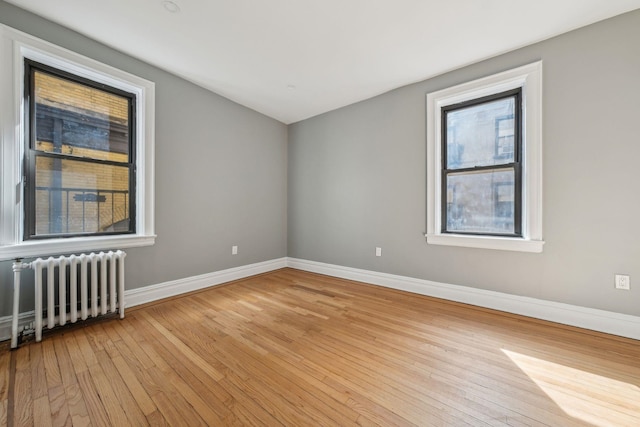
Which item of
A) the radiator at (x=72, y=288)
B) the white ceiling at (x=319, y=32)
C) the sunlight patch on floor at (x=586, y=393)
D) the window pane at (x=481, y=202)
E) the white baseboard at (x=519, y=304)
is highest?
A: the white ceiling at (x=319, y=32)

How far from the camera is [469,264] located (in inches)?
106

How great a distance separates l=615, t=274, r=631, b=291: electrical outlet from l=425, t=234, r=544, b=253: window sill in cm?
52

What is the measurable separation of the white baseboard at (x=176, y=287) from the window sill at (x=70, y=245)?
0.49 metres

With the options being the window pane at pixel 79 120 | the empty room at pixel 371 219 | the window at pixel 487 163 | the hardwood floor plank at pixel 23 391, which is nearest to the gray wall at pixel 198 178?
the empty room at pixel 371 219

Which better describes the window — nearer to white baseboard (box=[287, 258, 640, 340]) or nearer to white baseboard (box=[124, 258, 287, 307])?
white baseboard (box=[287, 258, 640, 340])

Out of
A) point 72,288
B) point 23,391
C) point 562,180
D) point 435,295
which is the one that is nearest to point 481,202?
point 562,180

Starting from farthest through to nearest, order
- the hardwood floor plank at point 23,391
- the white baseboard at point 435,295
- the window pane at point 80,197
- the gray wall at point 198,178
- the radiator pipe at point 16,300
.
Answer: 1. the gray wall at point 198,178
2. the window pane at point 80,197
3. the white baseboard at point 435,295
4. the radiator pipe at point 16,300
5. the hardwood floor plank at point 23,391

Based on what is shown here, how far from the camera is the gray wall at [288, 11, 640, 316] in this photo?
1.98 meters

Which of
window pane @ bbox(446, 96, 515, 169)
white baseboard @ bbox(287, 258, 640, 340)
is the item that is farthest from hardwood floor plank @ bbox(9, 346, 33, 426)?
window pane @ bbox(446, 96, 515, 169)

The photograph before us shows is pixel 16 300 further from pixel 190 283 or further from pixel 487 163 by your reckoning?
pixel 487 163

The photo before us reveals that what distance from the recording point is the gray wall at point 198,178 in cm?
245

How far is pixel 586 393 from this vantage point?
1375 millimetres

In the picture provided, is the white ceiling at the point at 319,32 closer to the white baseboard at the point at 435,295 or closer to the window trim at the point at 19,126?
the window trim at the point at 19,126

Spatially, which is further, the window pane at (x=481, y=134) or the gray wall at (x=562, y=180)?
the window pane at (x=481, y=134)
